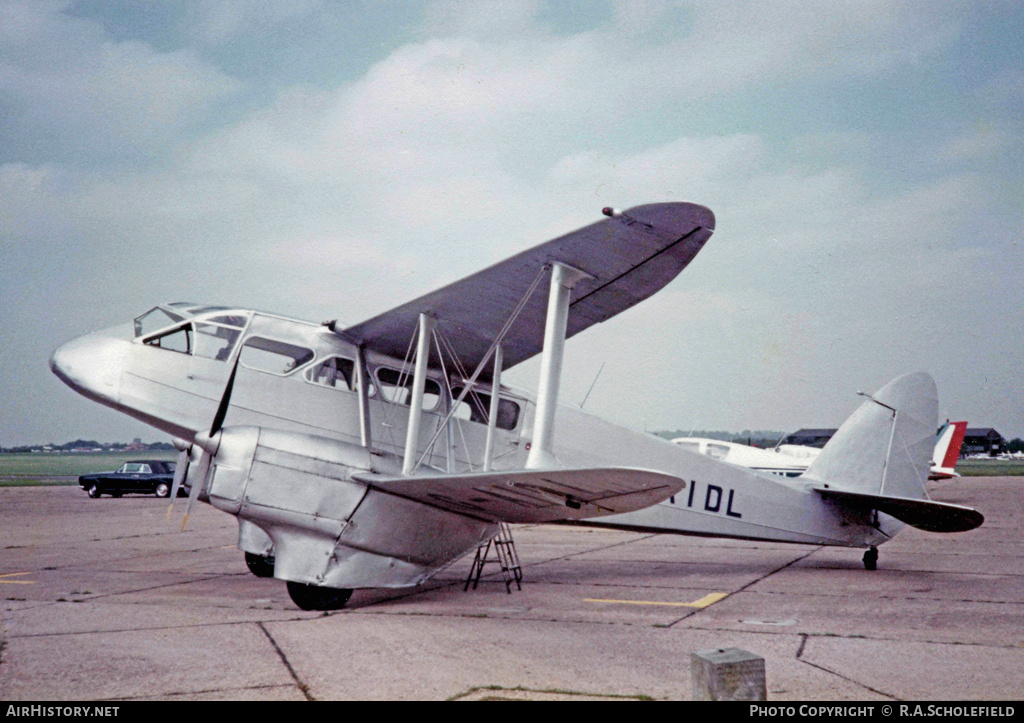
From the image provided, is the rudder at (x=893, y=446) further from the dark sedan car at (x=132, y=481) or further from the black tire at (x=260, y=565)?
the dark sedan car at (x=132, y=481)

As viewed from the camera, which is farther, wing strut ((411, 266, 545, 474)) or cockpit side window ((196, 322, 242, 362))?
Result: cockpit side window ((196, 322, 242, 362))

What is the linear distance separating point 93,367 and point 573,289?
16.9 feet

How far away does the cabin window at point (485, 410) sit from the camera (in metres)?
9.30

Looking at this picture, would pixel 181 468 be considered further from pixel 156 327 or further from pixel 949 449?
pixel 949 449

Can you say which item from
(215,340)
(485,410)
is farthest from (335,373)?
(485,410)

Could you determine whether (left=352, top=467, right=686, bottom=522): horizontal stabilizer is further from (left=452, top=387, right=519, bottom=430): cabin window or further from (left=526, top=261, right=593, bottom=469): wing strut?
(left=452, top=387, right=519, bottom=430): cabin window

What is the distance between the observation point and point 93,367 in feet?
26.2

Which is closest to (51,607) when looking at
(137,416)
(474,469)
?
(137,416)

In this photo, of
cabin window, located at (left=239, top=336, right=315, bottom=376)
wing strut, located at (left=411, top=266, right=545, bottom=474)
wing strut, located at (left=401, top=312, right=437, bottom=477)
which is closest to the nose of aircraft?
cabin window, located at (left=239, top=336, right=315, bottom=376)

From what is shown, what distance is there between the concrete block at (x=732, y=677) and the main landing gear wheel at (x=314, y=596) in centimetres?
488

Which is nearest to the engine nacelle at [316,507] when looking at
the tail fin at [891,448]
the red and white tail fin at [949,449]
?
the tail fin at [891,448]

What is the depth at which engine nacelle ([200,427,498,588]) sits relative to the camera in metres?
7.39

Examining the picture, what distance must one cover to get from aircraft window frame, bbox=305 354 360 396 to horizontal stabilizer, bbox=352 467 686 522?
1280 millimetres

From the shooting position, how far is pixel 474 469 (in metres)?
9.06
